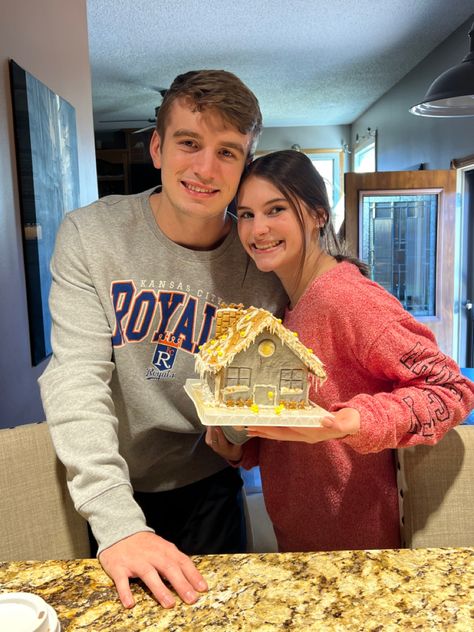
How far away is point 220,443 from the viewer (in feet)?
4.11

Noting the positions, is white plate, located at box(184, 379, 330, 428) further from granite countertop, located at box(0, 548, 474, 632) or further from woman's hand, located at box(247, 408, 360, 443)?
granite countertop, located at box(0, 548, 474, 632)

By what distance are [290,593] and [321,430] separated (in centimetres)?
26

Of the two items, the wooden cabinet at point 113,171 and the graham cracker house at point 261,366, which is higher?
the wooden cabinet at point 113,171

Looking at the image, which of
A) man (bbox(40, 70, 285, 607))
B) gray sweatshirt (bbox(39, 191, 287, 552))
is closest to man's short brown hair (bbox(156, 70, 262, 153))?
man (bbox(40, 70, 285, 607))

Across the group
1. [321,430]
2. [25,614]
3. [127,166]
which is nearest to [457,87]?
[321,430]

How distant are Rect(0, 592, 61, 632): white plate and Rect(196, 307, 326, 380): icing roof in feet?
1.53

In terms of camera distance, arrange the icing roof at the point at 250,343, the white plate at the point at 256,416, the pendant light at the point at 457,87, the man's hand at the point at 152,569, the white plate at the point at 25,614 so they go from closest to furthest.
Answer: the white plate at the point at 25,614 < the man's hand at the point at 152,569 < the white plate at the point at 256,416 < the icing roof at the point at 250,343 < the pendant light at the point at 457,87

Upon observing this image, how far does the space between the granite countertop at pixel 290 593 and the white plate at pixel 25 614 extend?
0.04 m

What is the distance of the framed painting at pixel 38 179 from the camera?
2.08 meters

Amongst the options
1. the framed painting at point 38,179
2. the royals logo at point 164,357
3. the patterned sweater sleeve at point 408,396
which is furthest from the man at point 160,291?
the framed painting at point 38,179

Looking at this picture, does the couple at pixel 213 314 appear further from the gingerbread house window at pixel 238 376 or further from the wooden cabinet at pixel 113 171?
the wooden cabinet at pixel 113 171

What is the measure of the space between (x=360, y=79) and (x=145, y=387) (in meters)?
5.69

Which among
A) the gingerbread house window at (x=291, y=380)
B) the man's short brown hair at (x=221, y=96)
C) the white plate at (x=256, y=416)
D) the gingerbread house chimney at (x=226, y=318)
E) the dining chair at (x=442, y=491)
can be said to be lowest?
the dining chair at (x=442, y=491)

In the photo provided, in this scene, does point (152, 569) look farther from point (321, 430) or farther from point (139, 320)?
point (139, 320)
